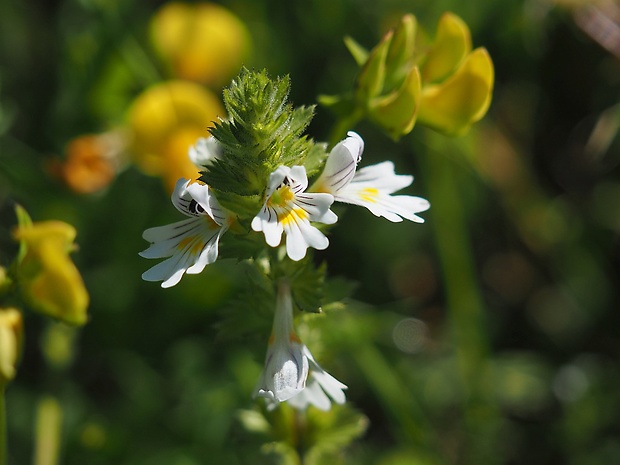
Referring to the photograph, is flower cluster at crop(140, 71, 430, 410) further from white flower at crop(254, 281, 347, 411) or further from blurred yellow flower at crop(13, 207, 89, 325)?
blurred yellow flower at crop(13, 207, 89, 325)

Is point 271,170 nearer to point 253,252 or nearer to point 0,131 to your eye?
point 253,252

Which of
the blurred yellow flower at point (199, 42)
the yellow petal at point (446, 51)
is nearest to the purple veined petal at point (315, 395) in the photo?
the yellow petal at point (446, 51)

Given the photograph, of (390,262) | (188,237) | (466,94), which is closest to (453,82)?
(466,94)

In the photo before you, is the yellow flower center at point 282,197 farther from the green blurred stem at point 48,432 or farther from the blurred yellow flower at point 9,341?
the green blurred stem at point 48,432

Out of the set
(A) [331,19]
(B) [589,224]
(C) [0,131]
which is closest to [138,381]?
(C) [0,131]

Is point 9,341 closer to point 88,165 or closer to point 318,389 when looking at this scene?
point 318,389
